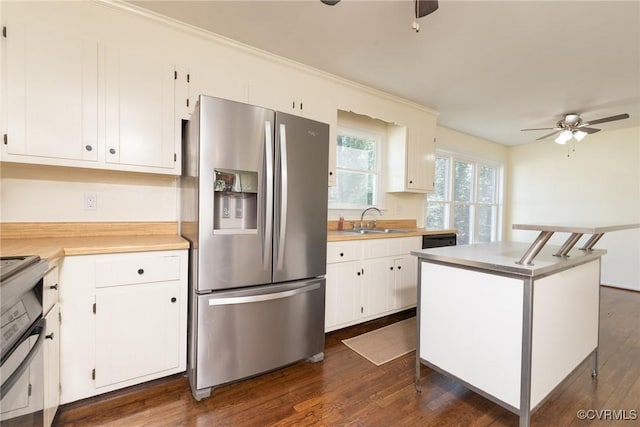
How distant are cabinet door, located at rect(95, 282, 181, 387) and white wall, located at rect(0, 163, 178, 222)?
0.71 meters

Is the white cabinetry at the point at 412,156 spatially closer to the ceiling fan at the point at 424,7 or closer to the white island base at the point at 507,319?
the white island base at the point at 507,319

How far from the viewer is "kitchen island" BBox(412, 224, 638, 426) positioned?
1.37m

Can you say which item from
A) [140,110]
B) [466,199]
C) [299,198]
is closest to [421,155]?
[466,199]

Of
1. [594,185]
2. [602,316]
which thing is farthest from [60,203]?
[594,185]

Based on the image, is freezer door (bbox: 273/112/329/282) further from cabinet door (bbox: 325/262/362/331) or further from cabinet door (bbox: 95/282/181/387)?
cabinet door (bbox: 95/282/181/387)

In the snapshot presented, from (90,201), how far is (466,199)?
5.35 meters

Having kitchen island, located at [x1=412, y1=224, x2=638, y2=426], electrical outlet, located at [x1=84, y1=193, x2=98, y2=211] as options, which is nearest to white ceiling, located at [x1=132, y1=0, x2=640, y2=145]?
electrical outlet, located at [x1=84, y1=193, x2=98, y2=211]

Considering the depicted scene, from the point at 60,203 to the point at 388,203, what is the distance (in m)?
3.29

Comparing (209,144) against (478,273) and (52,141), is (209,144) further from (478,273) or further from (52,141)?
(478,273)

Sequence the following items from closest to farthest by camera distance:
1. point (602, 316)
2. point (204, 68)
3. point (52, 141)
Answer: point (52, 141) < point (204, 68) < point (602, 316)

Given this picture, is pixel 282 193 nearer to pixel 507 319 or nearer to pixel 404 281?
pixel 507 319

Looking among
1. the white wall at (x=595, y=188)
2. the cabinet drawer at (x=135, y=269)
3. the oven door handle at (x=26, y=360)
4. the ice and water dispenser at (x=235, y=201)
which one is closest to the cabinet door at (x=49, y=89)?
the cabinet drawer at (x=135, y=269)

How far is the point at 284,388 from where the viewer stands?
6.01ft

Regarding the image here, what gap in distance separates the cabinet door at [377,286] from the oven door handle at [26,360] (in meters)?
2.17
